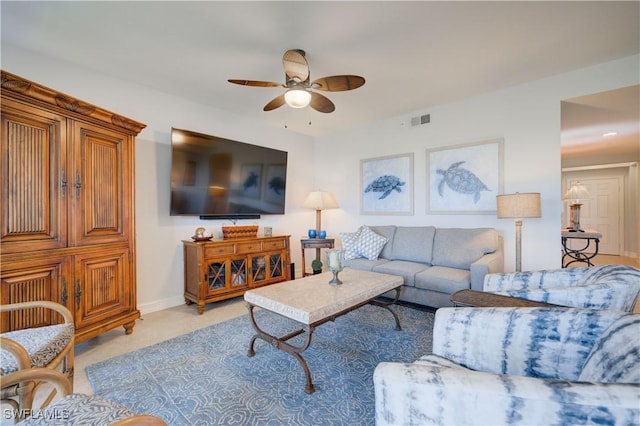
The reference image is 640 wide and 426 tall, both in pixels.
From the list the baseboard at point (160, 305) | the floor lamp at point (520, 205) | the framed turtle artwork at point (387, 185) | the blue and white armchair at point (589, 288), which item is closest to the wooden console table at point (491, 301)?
the blue and white armchair at point (589, 288)

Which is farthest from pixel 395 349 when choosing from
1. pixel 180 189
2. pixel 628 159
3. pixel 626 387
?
pixel 628 159

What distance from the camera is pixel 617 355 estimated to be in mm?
835

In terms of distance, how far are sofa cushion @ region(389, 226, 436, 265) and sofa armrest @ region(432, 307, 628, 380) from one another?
7.34 ft

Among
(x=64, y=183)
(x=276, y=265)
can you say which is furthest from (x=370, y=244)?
(x=64, y=183)

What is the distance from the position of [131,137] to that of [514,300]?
10.7ft

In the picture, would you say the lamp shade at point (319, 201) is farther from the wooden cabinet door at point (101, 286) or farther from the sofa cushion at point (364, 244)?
the wooden cabinet door at point (101, 286)

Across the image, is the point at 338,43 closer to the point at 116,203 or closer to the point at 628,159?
the point at 116,203

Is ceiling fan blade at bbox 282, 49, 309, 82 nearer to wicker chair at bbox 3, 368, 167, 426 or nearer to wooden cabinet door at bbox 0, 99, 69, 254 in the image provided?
wooden cabinet door at bbox 0, 99, 69, 254

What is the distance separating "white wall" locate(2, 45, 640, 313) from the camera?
2.67 metres

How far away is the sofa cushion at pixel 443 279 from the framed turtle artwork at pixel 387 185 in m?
1.20

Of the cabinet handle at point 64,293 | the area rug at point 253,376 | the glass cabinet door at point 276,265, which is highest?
the cabinet handle at point 64,293

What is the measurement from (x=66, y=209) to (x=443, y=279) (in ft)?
10.9

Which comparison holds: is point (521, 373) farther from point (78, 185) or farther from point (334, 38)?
point (78, 185)

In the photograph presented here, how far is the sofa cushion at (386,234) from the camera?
12.3ft
